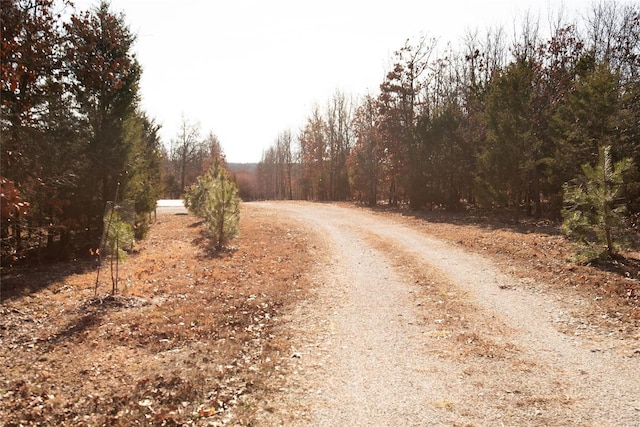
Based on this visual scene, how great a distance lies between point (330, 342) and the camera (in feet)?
22.2

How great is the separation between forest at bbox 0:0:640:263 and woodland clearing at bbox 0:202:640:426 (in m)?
2.12

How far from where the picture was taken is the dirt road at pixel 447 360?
4578 mm

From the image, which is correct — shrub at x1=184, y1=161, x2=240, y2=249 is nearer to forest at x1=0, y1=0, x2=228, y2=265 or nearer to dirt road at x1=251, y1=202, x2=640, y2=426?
forest at x1=0, y1=0, x2=228, y2=265

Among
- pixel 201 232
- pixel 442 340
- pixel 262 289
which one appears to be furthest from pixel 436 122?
pixel 442 340

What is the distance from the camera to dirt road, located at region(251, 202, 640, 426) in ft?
15.0

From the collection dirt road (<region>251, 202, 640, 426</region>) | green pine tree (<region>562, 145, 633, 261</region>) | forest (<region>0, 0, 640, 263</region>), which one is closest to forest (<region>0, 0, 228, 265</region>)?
forest (<region>0, 0, 640, 263</region>)

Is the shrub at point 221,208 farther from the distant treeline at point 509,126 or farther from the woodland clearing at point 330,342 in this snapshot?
the distant treeline at point 509,126

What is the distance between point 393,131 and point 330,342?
25.1 metres

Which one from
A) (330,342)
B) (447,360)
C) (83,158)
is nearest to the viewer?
(447,360)

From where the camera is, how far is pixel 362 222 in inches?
861

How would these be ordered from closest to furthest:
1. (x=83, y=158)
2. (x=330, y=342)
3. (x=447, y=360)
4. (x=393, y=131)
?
(x=447, y=360) < (x=330, y=342) < (x=83, y=158) < (x=393, y=131)

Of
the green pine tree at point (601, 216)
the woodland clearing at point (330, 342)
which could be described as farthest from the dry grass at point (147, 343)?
the green pine tree at point (601, 216)

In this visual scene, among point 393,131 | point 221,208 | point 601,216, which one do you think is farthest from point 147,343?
point 393,131

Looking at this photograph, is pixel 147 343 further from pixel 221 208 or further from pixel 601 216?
pixel 601 216
